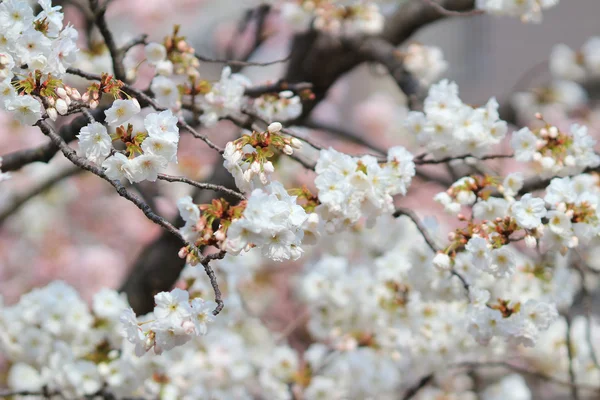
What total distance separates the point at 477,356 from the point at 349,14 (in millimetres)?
1619

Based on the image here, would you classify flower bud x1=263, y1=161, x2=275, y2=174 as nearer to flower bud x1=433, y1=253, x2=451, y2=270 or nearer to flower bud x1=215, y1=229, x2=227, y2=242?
flower bud x1=215, y1=229, x2=227, y2=242

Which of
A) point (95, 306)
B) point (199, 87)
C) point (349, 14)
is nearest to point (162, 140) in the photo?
point (199, 87)

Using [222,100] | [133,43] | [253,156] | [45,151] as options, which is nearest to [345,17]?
[222,100]

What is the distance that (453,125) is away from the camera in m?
1.73

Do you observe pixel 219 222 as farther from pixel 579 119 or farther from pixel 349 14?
pixel 579 119

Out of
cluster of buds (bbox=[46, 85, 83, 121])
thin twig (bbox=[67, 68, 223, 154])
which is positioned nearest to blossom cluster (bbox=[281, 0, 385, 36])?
thin twig (bbox=[67, 68, 223, 154])

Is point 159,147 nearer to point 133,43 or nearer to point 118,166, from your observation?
point 118,166

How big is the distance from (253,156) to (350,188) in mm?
302

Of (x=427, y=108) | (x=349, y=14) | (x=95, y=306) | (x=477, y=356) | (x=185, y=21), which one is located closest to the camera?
(x=427, y=108)

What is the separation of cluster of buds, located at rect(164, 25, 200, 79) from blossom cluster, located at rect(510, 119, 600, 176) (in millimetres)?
861

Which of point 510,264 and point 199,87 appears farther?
point 199,87

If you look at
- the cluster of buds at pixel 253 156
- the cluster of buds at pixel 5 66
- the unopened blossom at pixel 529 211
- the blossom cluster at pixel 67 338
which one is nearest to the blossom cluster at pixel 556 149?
the unopened blossom at pixel 529 211

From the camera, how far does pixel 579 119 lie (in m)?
4.61

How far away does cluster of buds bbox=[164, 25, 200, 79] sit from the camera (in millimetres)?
1751
